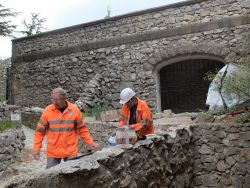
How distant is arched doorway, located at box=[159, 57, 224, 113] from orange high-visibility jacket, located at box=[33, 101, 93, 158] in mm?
8825

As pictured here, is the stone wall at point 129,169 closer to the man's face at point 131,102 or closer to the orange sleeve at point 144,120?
the orange sleeve at point 144,120

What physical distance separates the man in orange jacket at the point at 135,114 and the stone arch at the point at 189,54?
614 centimetres

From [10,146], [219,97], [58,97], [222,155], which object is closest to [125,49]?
[219,97]

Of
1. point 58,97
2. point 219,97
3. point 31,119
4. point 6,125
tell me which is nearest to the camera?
point 58,97

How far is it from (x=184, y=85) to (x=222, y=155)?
755 centimetres

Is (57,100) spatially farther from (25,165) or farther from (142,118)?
(25,165)

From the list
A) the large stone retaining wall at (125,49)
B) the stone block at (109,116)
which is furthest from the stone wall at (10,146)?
the large stone retaining wall at (125,49)

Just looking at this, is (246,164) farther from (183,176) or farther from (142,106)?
(142,106)

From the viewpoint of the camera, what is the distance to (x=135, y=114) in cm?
440

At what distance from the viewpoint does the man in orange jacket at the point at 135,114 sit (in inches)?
168

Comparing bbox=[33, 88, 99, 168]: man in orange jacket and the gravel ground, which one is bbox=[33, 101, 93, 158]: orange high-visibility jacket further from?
the gravel ground

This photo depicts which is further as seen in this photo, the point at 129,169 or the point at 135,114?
the point at 135,114

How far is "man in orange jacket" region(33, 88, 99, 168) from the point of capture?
3930 mm

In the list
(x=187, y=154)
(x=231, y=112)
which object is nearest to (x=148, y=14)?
(x=231, y=112)
